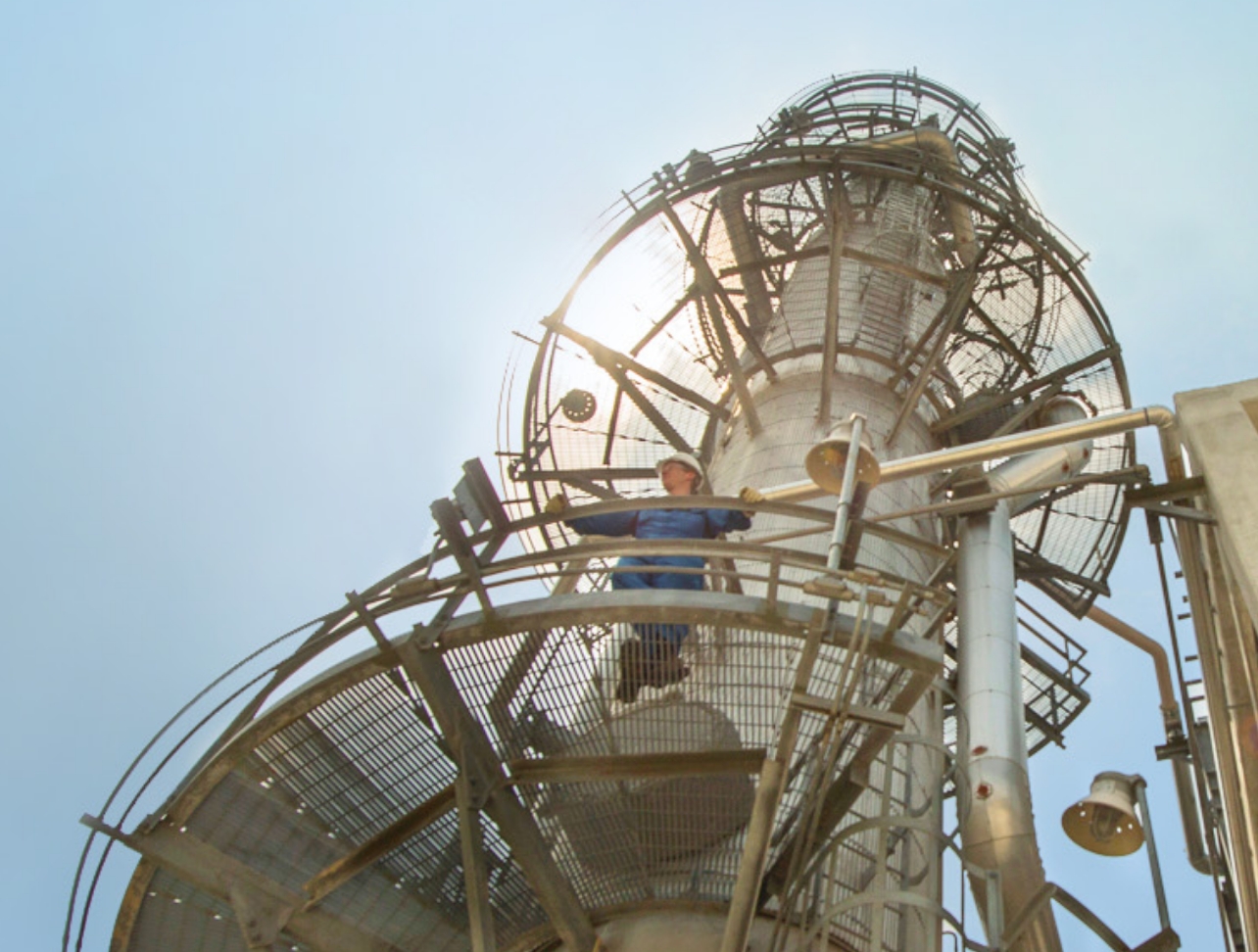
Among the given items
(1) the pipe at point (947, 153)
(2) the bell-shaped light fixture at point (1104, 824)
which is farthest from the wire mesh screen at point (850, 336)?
(2) the bell-shaped light fixture at point (1104, 824)

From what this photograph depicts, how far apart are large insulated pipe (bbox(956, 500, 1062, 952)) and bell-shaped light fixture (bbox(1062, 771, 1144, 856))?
1.58ft

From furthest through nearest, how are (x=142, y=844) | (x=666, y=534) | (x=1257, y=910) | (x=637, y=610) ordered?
(x=666, y=534) < (x=1257, y=910) < (x=142, y=844) < (x=637, y=610)

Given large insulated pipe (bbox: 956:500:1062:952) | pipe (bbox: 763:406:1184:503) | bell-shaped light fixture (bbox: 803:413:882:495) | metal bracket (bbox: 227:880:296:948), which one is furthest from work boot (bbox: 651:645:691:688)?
metal bracket (bbox: 227:880:296:948)

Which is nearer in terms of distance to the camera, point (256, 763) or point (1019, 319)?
point (256, 763)

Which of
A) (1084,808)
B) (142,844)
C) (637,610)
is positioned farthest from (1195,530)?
(142,844)

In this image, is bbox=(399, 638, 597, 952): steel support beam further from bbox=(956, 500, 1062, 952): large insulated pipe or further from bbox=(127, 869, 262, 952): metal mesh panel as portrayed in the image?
bbox=(956, 500, 1062, 952): large insulated pipe

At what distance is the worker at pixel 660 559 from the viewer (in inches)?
329

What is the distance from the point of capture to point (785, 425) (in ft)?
48.6

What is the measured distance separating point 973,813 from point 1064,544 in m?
7.56

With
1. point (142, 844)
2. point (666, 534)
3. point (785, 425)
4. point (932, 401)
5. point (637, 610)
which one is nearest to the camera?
point (637, 610)

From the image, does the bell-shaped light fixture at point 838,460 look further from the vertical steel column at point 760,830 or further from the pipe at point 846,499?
the vertical steel column at point 760,830

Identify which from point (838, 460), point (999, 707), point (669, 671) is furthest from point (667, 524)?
point (999, 707)

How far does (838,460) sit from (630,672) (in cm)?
194

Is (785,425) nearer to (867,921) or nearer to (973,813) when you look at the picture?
(973,813)
